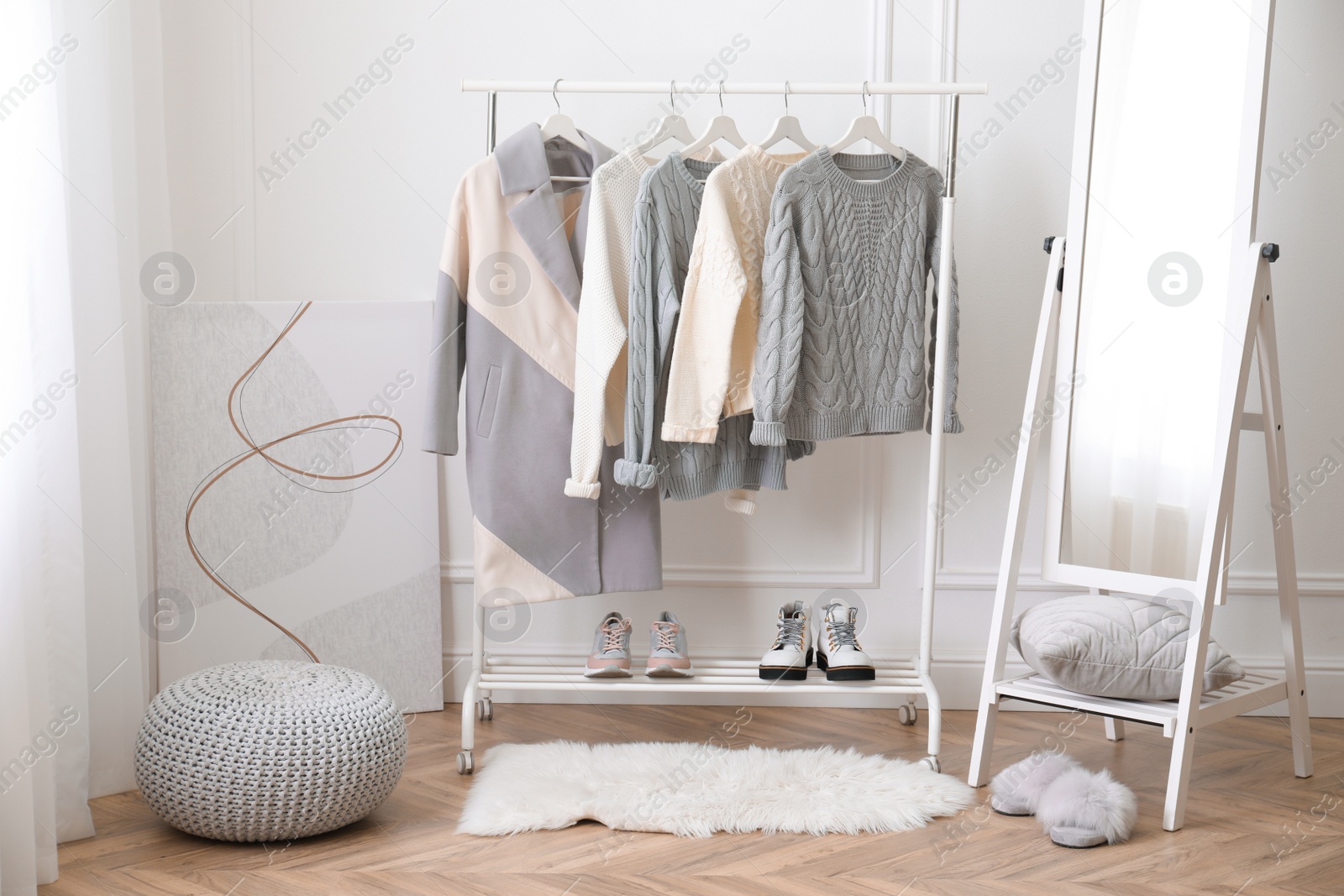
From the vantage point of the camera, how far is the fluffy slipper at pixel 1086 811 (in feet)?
5.40

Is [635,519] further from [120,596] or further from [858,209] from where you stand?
[120,596]

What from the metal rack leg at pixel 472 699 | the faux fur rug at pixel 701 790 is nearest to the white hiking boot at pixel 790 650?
the faux fur rug at pixel 701 790

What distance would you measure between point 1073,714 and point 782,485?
96 cm

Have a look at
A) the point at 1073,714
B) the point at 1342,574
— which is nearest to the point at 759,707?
the point at 1073,714

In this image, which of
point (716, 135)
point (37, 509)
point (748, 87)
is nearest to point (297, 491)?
point (37, 509)

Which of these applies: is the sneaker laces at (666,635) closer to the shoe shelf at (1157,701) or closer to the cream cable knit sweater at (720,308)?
the cream cable knit sweater at (720,308)

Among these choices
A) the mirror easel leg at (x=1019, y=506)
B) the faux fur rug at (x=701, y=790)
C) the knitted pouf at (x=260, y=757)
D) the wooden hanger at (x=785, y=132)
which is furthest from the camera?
the wooden hanger at (x=785, y=132)

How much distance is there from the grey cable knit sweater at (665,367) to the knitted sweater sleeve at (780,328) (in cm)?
6

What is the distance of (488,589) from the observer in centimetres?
214

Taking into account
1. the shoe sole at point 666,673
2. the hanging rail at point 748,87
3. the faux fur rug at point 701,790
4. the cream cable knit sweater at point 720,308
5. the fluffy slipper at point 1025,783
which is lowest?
the faux fur rug at point 701,790

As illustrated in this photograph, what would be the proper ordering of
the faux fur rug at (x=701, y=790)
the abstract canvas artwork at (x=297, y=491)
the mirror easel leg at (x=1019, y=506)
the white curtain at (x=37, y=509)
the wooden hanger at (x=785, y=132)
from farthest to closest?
the abstract canvas artwork at (x=297, y=491) → the wooden hanger at (x=785, y=132) → the mirror easel leg at (x=1019, y=506) → the faux fur rug at (x=701, y=790) → the white curtain at (x=37, y=509)

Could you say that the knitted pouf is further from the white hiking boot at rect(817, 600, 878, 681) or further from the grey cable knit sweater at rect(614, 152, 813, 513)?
the white hiking boot at rect(817, 600, 878, 681)

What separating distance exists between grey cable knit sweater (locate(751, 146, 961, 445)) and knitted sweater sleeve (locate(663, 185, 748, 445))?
0.07 metres

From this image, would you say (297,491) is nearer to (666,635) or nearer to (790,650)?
(666,635)
